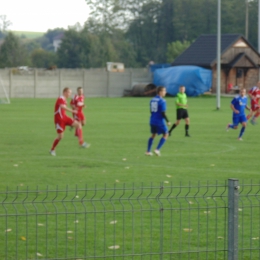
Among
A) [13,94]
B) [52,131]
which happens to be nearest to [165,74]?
[13,94]

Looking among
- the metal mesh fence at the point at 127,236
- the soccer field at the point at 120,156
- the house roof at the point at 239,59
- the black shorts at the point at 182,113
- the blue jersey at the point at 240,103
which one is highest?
the house roof at the point at 239,59

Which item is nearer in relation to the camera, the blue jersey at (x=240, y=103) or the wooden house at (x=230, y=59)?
the blue jersey at (x=240, y=103)

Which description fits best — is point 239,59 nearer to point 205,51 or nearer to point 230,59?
point 230,59

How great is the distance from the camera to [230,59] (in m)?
67.2

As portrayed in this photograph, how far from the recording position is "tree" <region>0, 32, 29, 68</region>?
304 feet

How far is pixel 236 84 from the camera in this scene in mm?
67938

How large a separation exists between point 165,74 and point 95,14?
168 ft

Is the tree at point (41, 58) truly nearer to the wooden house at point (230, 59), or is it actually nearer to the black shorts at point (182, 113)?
the wooden house at point (230, 59)

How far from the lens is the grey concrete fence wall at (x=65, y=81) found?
2266 inches

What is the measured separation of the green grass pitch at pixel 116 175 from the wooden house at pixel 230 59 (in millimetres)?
34237

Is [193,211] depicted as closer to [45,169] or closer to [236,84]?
[45,169]

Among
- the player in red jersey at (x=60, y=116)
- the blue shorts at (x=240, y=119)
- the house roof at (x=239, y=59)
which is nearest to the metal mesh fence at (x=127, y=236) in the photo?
the player in red jersey at (x=60, y=116)

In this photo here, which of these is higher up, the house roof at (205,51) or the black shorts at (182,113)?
the house roof at (205,51)

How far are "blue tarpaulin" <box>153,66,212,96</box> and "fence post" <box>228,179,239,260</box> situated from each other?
5356cm
